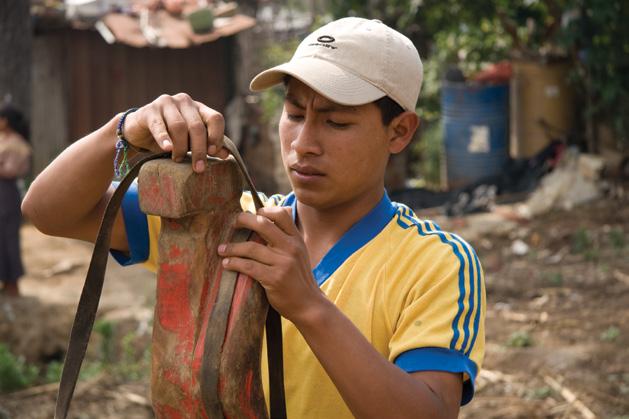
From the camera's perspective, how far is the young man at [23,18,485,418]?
5.65 feet

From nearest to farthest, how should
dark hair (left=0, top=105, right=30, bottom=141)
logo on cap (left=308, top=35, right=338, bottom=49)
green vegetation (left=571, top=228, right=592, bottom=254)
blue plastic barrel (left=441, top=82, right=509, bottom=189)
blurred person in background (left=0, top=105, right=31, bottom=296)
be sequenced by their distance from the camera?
logo on cap (left=308, top=35, right=338, bottom=49)
blurred person in background (left=0, top=105, right=31, bottom=296)
dark hair (left=0, top=105, right=30, bottom=141)
green vegetation (left=571, top=228, right=592, bottom=254)
blue plastic barrel (left=441, top=82, right=509, bottom=189)

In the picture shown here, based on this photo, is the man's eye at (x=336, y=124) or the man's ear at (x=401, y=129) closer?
the man's eye at (x=336, y=124)

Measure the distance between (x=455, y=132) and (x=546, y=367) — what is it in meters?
6.68

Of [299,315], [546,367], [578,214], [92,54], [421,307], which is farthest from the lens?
[92,54]

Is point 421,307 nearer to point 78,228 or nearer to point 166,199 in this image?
point 166,199

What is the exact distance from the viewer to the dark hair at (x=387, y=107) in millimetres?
2088

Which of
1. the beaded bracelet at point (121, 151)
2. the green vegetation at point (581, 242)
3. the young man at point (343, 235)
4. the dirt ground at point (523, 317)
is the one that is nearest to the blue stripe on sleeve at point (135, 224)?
→ the young man at point (343, 235)

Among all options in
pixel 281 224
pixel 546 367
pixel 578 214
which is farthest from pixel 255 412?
pixel 578 214

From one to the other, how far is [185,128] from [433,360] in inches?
25.5

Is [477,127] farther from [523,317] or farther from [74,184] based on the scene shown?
[74,184]

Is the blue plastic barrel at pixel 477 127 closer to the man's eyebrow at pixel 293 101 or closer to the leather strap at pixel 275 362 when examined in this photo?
the man's eyebrow at pixel 293 101

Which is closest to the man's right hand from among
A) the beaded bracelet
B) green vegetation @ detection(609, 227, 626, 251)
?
the beaded bracelet

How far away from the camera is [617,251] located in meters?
8.09

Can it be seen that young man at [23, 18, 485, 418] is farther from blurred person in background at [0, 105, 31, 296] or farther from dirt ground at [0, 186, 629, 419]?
blurred person in background at [0, 105, 31, 296]
